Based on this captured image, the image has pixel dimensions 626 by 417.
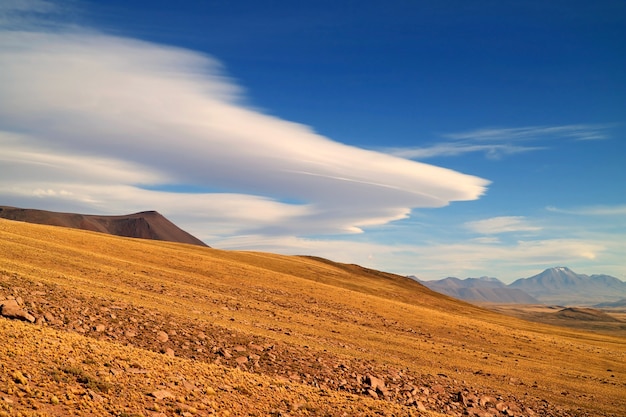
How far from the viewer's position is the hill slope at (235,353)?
1752cm

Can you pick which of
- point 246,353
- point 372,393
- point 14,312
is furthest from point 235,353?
point 14,312

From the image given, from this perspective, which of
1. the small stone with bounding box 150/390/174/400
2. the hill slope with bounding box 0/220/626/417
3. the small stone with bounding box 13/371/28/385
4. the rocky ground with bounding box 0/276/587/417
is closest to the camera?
the small stone with bounding box 13/371/28/385

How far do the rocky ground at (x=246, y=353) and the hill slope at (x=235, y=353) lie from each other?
0.12 meters

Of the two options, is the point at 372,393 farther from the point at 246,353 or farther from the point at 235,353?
the point at 235,353

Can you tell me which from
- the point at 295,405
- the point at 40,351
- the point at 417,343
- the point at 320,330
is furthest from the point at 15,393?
the point at 417,343

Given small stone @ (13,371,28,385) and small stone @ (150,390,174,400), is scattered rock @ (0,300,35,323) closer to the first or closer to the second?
small stone @ (13,371,28,385)

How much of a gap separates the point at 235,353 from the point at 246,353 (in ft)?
2.35

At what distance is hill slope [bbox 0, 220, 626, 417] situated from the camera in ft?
57.5

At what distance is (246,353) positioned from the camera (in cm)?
2695

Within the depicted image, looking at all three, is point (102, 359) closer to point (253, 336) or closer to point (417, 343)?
point (253, 336)

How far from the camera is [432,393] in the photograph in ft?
91.3

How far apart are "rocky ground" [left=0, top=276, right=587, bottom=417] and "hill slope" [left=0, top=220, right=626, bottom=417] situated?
0.39ft

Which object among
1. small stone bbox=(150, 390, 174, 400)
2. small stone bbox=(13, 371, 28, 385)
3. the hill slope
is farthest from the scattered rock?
small stone bbox=(150, 390, 174, 400)

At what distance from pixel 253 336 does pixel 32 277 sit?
52.2 feet
